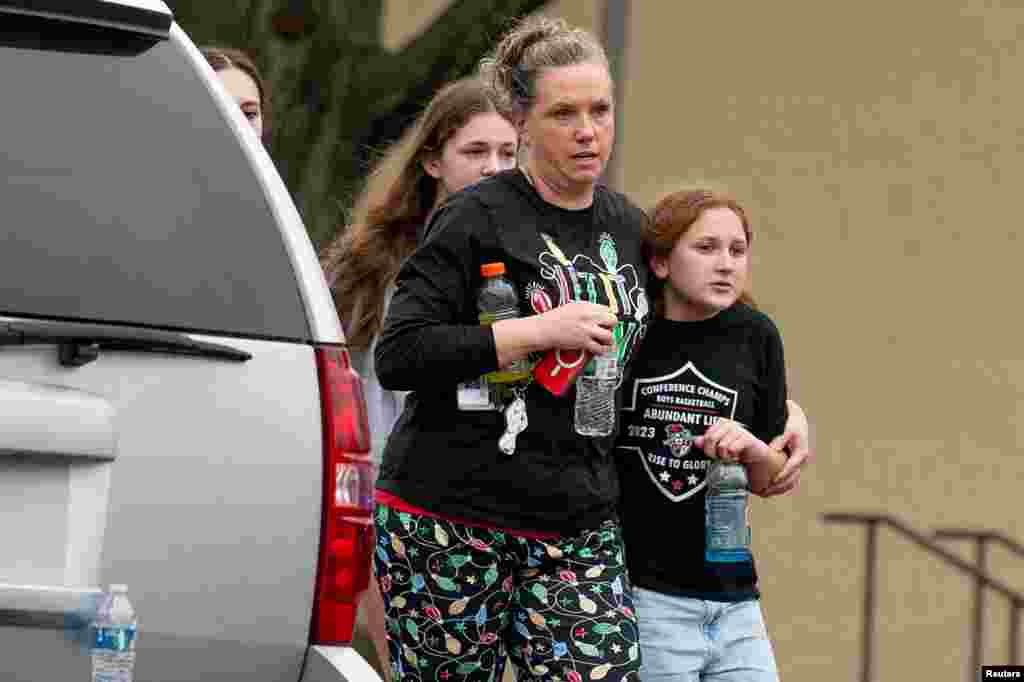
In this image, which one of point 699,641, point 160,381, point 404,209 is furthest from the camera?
point 404,209

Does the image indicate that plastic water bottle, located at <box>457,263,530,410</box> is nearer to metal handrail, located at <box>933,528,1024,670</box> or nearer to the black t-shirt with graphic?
the black t-shirt with graphic

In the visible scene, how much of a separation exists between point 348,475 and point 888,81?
376 inches

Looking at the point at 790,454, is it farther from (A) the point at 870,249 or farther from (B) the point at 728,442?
(A) the point at 870,249

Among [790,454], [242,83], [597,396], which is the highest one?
[242,83]

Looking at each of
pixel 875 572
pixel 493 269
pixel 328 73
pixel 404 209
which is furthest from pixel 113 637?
pixel 875 572

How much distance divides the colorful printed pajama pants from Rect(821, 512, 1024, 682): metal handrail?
6381mm

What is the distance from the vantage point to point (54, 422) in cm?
332

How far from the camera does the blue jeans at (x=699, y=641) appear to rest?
497cm

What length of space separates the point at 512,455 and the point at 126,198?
1288mm

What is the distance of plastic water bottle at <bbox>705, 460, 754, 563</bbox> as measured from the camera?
495 cm

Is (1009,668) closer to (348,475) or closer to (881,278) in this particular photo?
(881,278)

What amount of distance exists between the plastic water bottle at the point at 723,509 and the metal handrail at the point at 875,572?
6.03 meters

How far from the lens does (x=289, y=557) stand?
11.7 ft

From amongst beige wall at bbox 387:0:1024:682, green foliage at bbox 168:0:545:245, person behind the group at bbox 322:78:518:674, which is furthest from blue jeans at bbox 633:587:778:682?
beige wall at bbox 387:0:1024:682
